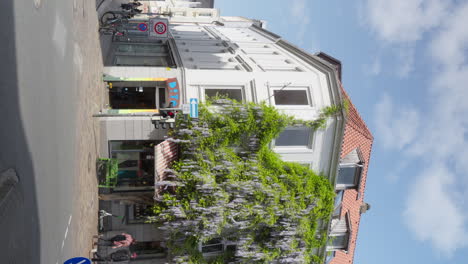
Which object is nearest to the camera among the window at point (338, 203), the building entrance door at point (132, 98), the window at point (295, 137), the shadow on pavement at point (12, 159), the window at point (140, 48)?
the shadow on pavement at point (12, 159)

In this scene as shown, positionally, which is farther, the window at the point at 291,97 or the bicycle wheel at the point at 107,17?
the window at the point at 291,97

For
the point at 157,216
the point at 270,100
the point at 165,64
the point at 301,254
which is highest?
the point at 165,64

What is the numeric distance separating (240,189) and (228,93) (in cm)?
591

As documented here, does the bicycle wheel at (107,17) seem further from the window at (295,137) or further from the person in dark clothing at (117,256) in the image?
the person in dark clothing at (117,256)

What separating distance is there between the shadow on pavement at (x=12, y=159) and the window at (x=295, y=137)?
48.3 ft

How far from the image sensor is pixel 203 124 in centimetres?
2014

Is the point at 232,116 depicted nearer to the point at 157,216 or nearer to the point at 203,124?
the point at 203,124

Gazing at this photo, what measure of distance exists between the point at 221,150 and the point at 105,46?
10379mm

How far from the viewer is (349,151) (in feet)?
75.0

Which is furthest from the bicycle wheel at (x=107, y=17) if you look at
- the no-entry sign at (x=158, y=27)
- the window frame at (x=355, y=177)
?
the window frame at (x=355, y=177)

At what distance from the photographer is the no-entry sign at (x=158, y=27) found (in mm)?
21266

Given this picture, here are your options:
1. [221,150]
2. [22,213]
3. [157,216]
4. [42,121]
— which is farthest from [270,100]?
[22,213]

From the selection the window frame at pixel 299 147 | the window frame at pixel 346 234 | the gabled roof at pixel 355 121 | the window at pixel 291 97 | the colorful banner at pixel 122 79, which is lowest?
the window frame at pixel 346 234

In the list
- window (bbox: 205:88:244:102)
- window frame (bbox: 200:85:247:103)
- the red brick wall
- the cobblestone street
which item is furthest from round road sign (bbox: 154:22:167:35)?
the red brick wall
